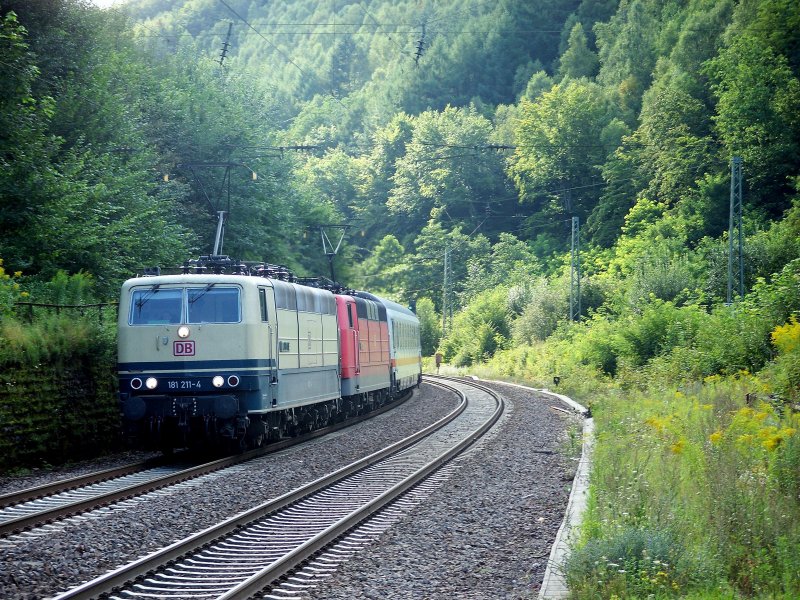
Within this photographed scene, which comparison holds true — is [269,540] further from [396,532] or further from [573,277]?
[573,277]

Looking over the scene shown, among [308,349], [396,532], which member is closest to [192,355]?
[308,349]

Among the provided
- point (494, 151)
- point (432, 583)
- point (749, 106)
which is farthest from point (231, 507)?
point (494, 151)

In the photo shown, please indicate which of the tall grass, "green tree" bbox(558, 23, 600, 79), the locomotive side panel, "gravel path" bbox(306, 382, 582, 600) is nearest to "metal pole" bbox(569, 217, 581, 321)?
the locomotive side panel

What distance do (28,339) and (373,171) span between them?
8806 cm

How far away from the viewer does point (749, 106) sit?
5875 centimetres

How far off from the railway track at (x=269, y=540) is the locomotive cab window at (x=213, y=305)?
3395mm

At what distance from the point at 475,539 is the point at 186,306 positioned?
8445mm

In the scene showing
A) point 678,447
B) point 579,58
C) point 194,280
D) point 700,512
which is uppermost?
point 579,58

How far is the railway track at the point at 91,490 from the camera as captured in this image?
37.3 ft

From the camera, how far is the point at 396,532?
11.0 metres

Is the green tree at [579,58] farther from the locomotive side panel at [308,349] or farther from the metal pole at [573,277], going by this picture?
the locomotive side panel at [308,349]

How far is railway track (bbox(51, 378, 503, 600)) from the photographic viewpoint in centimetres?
841

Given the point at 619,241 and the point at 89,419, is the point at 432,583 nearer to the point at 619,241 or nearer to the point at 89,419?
the point at 89,419

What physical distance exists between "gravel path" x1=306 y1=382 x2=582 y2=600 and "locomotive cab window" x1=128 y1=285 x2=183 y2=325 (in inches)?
219
